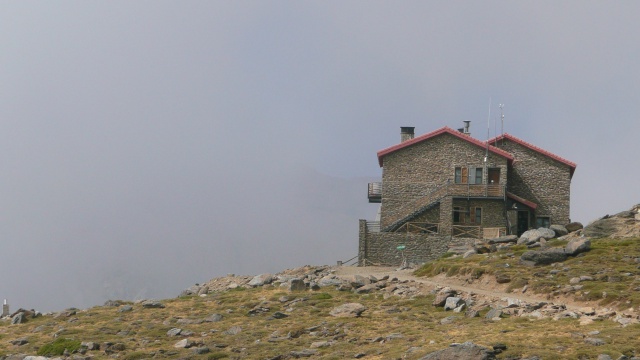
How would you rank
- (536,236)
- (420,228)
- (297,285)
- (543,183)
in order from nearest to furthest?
(297,285) → (536,236) → (420,228) → (543,183)

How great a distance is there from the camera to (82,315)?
43.0m

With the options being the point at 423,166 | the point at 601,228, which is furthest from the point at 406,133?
the point at 601,228

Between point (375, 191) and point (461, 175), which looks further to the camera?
point (375, 191)

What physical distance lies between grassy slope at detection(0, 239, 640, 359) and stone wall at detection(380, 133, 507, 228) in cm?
1733

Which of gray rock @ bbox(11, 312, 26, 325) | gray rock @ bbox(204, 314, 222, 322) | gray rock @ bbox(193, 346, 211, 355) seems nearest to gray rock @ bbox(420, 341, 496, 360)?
gray rock @ bbox(193, 346, 211, 355)

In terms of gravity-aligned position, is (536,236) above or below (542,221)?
below

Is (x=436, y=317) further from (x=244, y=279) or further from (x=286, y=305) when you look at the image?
(x=244, y=279)

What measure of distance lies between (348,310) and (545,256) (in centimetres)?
1396

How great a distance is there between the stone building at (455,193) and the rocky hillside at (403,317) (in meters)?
10.5

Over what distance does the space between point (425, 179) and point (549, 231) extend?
13.9 meters

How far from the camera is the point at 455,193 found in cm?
6575

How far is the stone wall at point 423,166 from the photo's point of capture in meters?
66.9

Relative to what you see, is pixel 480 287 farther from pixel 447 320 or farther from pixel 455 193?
pixel 455 193

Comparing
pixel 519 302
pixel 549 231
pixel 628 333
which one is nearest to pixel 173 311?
pixel 519 302
